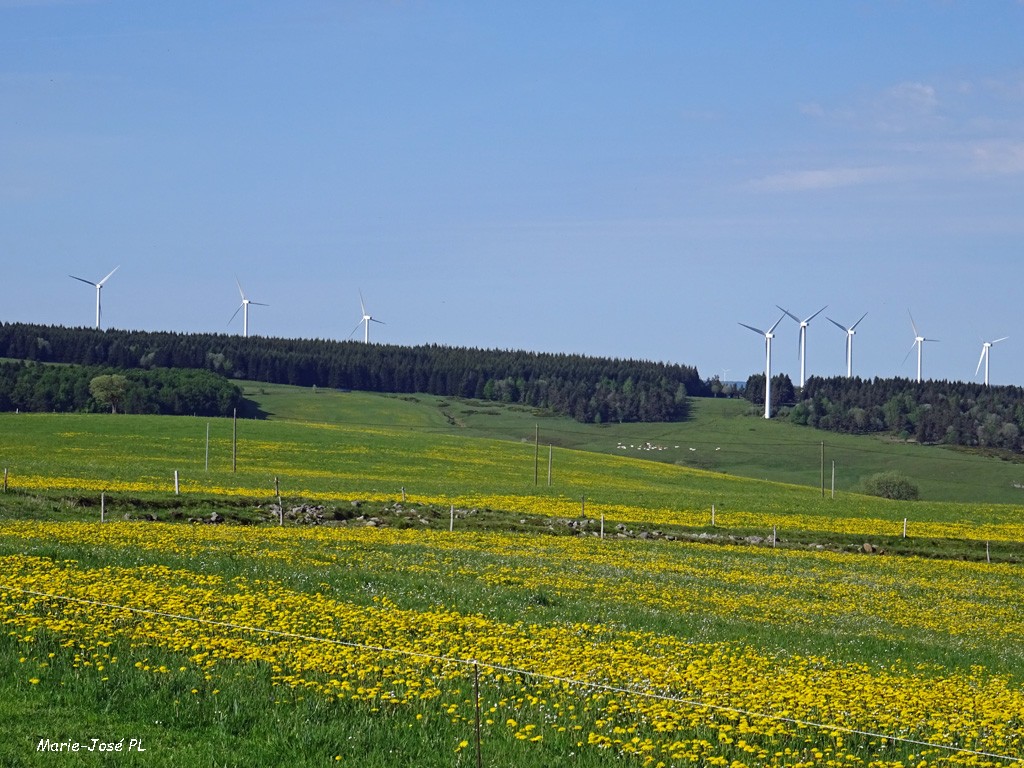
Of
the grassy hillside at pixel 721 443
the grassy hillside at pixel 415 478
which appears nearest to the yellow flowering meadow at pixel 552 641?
the grassy hillside at pixel 415 478

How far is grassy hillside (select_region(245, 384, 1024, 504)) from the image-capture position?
14662 cm

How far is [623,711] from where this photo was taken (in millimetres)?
14102

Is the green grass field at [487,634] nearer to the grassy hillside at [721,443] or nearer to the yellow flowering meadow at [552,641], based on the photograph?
the yellow flowering meadow at [552,641]

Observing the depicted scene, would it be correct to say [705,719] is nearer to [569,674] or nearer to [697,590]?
[569,674]

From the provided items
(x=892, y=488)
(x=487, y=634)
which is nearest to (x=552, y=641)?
(x=487, y=634)

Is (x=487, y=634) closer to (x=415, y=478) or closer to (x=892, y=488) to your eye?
(x=415, y=478)

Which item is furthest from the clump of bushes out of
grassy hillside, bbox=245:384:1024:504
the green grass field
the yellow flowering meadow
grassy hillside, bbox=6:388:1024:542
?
the yellow flowering meadow

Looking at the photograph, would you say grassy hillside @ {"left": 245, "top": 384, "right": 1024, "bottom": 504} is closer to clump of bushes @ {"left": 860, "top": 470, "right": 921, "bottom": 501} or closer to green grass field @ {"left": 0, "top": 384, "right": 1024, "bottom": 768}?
clump of bushes @ {"left": 860, "top": 470, "right": 921, "bottom": 501}

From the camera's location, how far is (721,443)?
173625 mm

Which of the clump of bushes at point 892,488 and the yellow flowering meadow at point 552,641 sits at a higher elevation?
the yellow flowering meadow at point 552,641

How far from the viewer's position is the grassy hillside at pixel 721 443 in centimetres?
14662

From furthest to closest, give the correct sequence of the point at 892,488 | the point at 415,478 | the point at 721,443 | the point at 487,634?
1. the point at 721,443
2. the point at 892,488
3. the point at 415,478
4. the point at 487,634

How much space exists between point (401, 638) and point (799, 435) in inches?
6964

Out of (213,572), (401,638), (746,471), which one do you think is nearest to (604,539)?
(213,572)
